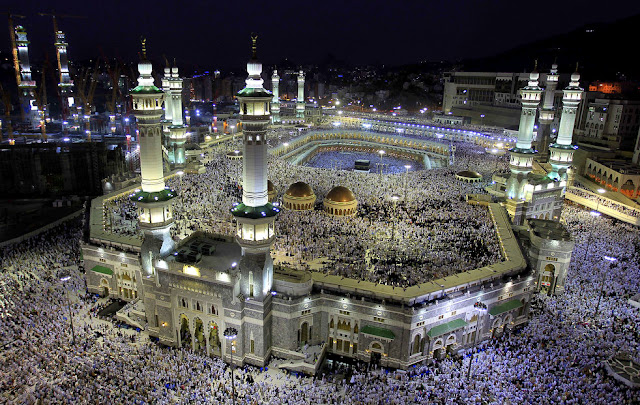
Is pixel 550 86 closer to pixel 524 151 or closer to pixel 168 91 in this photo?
pixel 524 151

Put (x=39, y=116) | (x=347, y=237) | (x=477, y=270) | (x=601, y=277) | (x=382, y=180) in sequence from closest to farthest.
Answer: (x=477, y=270), (x=601, y=277), (x=347, y=237), (x=382, y=180), (x=39, y=116)

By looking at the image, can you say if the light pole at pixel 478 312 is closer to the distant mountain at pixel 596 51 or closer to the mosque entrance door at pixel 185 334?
the mosque entrance door at pixel 185 334

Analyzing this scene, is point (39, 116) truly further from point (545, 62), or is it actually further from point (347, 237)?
point (545, 62)

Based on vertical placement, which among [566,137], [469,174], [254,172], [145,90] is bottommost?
[469,174]

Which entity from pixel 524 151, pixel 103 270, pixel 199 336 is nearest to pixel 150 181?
pixel 103 270

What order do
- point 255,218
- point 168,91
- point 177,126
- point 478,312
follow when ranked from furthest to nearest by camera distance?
point 168,91, point 177,126, point 478,312, point 255,218

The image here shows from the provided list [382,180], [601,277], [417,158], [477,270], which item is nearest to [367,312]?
[477,270]
